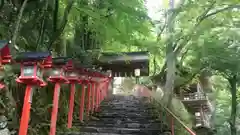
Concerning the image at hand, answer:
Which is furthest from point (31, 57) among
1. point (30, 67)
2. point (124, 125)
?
point (124, 125)

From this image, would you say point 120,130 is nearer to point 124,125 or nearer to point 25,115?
point 124,125

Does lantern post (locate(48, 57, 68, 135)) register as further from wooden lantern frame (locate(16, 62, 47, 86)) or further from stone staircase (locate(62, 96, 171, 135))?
stone staircase (locate(62, 96, 171, 135))

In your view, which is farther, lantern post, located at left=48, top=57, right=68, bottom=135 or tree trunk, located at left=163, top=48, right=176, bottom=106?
tree trunk, located at left=163, top=48, right=176, bottom=106

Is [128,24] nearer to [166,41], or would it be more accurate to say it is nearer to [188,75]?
[166,41]

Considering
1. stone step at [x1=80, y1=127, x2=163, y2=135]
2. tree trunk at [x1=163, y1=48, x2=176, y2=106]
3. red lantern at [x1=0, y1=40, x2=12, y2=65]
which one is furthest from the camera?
tree trunk at [x1=163, y1=48, x2=176, y2=106]

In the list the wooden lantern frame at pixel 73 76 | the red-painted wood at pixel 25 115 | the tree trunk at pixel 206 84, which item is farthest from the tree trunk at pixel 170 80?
the tree trunk at pixel 206 84

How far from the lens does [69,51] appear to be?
13.0 meters

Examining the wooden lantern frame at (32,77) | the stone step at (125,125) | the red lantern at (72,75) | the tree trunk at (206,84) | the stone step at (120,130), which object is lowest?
the stone step at (120,130)

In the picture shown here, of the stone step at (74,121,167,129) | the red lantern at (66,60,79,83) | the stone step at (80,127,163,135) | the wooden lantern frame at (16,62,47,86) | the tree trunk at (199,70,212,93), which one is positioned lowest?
the stone step at (80,127,163,135)

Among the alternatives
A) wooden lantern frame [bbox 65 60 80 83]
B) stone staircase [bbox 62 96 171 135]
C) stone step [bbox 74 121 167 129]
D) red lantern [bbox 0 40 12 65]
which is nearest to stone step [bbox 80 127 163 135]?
stone staircase [bbox 62 96 171 135]

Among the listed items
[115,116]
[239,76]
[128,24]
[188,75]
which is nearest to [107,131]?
[115,116]

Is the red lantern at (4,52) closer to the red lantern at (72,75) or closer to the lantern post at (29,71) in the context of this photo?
the lantern post at (29,71)

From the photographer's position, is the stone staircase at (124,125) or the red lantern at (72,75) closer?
the red lantern at (72,75)

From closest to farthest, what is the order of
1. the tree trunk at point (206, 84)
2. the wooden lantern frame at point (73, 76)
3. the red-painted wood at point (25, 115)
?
1. the red-painted wood at point (25, 115)
2. the wooden lantern frame at point (73, 76)
3. the tree trunk at point (206, 84)
